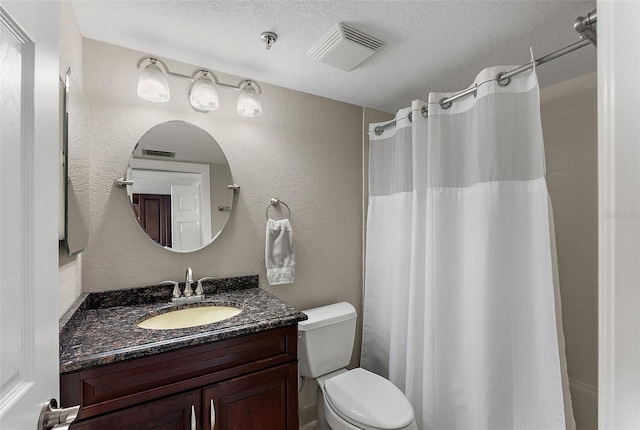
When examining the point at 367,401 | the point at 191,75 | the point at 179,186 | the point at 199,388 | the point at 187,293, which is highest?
the point at 191,75

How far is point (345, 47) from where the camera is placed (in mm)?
1457

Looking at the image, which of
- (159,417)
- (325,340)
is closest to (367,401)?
(325,340)

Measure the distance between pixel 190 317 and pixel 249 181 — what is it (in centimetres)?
83

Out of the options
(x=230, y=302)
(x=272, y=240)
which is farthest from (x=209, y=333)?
(x=272, y=240)

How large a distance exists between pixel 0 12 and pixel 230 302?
1.34 m

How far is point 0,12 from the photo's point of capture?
46cm

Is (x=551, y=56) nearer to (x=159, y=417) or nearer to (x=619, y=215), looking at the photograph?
(x=619, y=215)

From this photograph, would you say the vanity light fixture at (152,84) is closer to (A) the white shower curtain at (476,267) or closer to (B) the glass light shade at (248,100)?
(B) the glass light shade at (248,100)

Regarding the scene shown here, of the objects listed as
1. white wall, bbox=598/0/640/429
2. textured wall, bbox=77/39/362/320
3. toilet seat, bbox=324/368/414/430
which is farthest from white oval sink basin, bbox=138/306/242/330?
white wall, bbox=598/0/640/429

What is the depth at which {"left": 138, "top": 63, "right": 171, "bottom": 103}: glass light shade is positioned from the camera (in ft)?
4.72

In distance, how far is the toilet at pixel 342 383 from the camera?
145 cm

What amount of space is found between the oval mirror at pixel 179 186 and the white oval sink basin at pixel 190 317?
1.11 feet

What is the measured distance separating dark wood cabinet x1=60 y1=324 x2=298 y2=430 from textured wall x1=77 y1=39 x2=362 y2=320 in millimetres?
606

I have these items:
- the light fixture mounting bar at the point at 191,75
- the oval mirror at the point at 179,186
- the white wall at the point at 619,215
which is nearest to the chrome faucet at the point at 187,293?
the oval mirror at the point at 179,186
